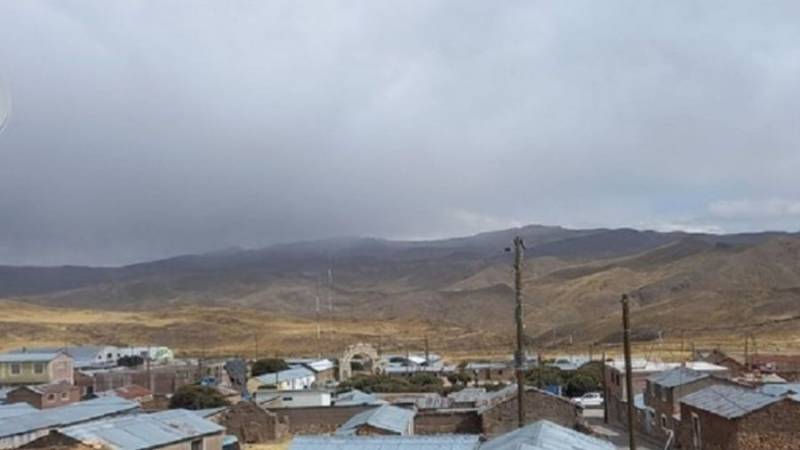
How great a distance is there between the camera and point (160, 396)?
5956 centimetres

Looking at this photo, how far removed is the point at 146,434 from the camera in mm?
31906

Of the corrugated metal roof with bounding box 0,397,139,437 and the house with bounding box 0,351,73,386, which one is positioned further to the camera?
the house with bounding box 0,351,73,386

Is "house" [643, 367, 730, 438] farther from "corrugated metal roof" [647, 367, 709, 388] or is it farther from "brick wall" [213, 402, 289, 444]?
"brick wall" [213, 402, 289, 444]

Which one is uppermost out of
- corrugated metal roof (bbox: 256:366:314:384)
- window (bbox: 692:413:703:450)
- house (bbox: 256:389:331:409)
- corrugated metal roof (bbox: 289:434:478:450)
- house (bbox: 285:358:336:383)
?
corrugated metal roof (bbox: 289:434:478:450)

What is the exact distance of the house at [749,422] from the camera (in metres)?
30.3

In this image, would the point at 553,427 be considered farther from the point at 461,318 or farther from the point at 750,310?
the point at 461,318

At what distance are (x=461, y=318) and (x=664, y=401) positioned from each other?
138194 millimetres

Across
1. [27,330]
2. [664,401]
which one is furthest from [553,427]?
[27,330]

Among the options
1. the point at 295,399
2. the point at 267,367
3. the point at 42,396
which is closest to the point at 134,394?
the point at 42,396

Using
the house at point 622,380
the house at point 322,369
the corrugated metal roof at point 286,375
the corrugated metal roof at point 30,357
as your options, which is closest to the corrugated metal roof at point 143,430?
the house at point 622,380

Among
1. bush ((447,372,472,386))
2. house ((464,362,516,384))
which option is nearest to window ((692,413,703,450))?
bush ((447,372,472,386))

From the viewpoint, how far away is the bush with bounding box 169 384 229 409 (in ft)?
171

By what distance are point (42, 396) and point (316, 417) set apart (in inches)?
666

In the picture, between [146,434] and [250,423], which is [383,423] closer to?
[146,434]
